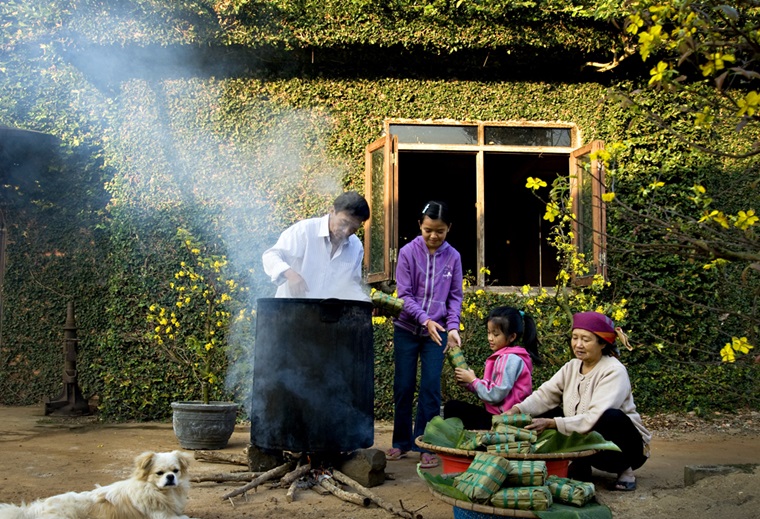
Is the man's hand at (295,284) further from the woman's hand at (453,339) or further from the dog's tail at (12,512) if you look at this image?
the dog's tail at (12,512)

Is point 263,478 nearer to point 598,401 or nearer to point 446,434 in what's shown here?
point 446,434

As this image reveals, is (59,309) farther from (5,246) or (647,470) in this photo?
(647,470)

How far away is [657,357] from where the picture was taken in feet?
24.4

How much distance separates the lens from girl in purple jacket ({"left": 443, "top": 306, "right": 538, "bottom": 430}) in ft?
13.6

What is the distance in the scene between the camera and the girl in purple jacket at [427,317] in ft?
15.5

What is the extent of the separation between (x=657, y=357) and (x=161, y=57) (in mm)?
5999

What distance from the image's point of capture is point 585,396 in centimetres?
394

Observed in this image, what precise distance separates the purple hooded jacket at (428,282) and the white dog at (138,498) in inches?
75.8

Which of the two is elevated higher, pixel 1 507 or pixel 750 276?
pixel 750 276

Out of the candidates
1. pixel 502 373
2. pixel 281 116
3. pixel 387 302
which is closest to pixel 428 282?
pixel 387 302

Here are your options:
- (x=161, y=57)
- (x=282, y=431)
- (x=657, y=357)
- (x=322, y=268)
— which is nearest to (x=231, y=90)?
(x=161, y=57)

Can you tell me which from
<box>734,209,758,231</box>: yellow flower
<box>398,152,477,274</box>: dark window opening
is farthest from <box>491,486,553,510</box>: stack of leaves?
<box>398,152,477,274</box>: dark window opening

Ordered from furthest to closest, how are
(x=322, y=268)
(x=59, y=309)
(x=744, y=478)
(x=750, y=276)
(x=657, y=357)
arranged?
(x=59, y=309) → (x=657, y=357) → (x=750, y=276) → (x=322, y=268) → (x=744, y=478)

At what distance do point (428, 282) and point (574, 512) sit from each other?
7.50ft
